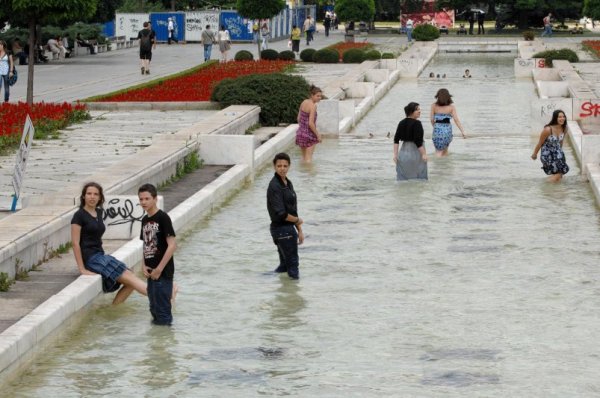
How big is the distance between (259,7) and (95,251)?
44.1 meters

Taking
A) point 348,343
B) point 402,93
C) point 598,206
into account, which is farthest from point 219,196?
point 402,93

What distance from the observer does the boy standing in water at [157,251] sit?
484 inches

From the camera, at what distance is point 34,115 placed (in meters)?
27.7

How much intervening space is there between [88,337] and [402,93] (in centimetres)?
3129

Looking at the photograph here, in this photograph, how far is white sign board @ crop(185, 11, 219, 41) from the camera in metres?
76.8

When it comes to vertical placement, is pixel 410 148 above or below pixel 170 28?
above

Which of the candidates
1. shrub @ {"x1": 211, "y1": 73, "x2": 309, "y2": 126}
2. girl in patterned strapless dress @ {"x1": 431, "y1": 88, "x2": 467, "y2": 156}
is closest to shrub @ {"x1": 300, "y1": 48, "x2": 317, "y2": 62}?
shrub @ {"x1": 211, "y1": 73, "x2": 309, "y2": 126}

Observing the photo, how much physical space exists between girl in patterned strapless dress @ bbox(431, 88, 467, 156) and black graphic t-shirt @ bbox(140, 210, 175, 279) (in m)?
12.0

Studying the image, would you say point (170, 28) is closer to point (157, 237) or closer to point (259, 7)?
point (259, 7)

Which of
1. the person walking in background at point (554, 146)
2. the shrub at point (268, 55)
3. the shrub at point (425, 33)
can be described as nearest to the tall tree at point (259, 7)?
the shrub at point (268, 55)

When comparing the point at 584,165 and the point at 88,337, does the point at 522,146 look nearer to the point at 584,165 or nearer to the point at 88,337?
the point at 584,165

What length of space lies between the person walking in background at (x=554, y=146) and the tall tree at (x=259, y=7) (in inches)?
1398

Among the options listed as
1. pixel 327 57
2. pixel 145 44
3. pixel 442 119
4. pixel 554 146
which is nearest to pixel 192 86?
pixel 145 44

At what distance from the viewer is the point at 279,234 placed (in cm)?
1448
